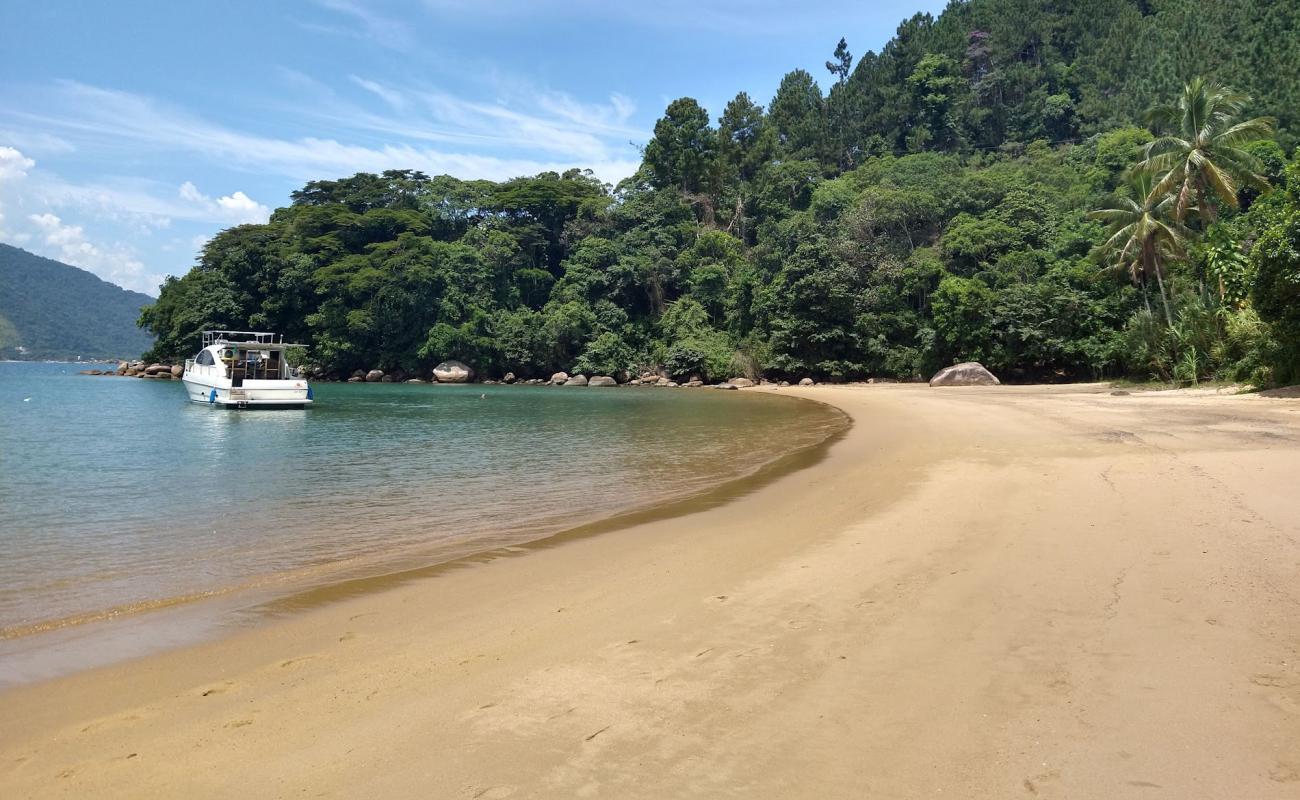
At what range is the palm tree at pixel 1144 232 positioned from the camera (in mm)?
30906

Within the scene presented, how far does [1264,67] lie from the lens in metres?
46.1

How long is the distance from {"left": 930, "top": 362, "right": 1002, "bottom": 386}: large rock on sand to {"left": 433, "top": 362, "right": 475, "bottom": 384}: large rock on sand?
4168 centimetres

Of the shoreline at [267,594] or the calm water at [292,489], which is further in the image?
the calm water at [292,489]

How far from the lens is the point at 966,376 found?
134 ft

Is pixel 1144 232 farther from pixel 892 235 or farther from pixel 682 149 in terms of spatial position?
pixel 682 149

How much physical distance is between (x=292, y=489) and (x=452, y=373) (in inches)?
2134

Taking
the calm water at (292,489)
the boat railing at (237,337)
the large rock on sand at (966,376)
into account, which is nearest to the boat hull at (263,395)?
the boat railing at (237,337)

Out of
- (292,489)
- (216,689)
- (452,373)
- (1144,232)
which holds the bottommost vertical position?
(292,489)

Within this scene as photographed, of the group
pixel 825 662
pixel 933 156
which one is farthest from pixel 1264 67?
pixel 825 662

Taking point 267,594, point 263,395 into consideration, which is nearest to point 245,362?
point 263,395

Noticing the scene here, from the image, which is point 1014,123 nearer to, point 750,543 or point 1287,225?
point 1287,225

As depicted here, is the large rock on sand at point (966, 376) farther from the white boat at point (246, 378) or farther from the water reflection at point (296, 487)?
the white boat at point (246, 378)

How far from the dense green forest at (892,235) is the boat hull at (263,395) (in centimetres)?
3007

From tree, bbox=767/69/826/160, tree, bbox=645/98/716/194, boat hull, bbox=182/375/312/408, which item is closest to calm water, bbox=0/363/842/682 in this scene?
boat hull, bbox=182/375/312/408
